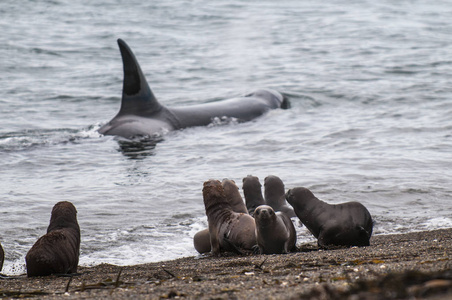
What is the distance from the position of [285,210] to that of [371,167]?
275 centimetres

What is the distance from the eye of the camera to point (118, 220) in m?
8.09

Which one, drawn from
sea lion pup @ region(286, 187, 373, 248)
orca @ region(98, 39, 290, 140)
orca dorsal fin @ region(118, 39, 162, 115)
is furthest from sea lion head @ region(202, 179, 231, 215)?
orca dorsal fin @ region(118, 39, 162, 115)

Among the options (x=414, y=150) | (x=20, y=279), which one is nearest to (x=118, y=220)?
(x=20, y=279)

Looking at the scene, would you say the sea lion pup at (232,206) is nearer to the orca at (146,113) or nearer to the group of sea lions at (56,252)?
the group of sea lions at (56,252)

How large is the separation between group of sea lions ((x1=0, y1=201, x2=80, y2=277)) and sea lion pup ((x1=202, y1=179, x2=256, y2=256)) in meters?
1.34

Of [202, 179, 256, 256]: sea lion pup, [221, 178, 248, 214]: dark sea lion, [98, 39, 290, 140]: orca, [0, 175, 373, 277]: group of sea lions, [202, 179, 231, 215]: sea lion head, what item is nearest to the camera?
[0, 175, 373, 277]: group of sea lions

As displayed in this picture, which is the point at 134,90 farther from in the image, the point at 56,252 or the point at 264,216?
the point at 56,252

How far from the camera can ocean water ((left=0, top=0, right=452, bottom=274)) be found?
8383 mm

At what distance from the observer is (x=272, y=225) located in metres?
6.40

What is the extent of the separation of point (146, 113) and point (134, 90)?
0.55m

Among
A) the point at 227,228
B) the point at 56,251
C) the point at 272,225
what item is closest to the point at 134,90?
the point at 227,228

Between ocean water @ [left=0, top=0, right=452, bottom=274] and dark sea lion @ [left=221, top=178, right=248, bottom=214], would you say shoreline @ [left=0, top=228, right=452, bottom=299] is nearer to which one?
dark sea lion @ [left=221, top=178, right=248, bottom=214]

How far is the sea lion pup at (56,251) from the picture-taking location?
5629mm

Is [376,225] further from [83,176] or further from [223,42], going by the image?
Result: [223,42]
